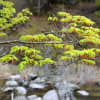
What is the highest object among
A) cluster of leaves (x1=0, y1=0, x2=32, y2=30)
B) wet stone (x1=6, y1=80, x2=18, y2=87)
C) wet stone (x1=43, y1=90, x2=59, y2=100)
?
cluster of leaves (x1=0, y1=0, x2=32, y2=30)

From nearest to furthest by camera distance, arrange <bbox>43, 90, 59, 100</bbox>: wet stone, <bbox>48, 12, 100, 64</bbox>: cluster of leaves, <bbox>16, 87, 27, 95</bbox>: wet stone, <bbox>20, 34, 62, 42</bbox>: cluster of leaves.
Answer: <bbox>48, 12, 100, 64</bbox>: cluster of leaves < <bbox>20, 34, 62, 42</bbox>: cluster of leaves < <bbox>43, 90, 59, 100</bbox>: wet stone < <bbox>16, 87, 27, 95</bbox>: wet stone

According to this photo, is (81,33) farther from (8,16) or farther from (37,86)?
(37,86)

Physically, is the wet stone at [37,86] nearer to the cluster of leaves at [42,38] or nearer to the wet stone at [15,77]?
the wet stone at [15,77]

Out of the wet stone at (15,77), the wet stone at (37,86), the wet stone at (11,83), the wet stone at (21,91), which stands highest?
the wet stone at (15,77)

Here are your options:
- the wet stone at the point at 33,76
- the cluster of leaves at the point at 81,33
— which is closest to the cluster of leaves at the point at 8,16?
the cluster of leaves at the point at 81,33

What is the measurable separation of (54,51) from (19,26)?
0.82 metres

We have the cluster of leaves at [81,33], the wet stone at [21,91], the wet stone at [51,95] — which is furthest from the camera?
the wet stone at [21,91]

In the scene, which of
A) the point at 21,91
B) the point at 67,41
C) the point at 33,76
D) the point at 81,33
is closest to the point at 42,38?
the point at 67,41

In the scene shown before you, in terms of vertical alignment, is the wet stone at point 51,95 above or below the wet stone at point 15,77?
below

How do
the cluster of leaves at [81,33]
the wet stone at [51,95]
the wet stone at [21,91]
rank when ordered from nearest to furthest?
the cluster of leaves at [81,33] < the wet stone at [51,95] < the wet stone at [21,91]

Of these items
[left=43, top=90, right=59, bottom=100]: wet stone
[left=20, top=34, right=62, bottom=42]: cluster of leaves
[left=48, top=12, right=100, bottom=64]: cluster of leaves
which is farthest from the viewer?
[left=43, top=90, right=59, bottom=100]: wet stone

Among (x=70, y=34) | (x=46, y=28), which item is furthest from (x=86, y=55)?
(x=46, y=28)

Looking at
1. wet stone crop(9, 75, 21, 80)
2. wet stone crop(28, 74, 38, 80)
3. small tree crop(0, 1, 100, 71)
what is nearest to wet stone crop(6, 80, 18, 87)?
wet stone crop(9, 75, 21, 80)

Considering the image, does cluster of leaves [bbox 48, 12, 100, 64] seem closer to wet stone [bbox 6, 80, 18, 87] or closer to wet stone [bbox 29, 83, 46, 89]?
wet stone [bbox 29, 83, 46, 89]
